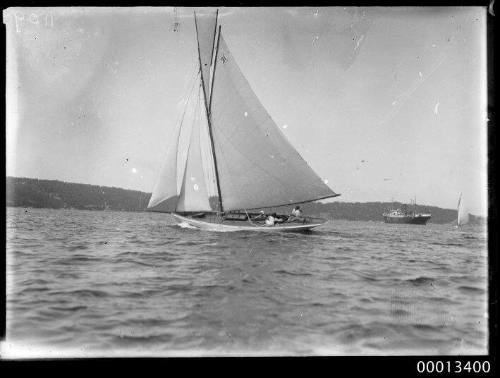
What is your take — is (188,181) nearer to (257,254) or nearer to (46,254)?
(257,254)

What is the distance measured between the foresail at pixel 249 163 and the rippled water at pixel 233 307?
670 centimetres

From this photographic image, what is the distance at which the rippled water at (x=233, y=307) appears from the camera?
4.51 metres

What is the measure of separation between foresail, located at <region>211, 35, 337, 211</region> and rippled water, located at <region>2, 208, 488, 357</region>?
670cm

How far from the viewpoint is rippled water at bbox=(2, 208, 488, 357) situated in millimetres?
4508

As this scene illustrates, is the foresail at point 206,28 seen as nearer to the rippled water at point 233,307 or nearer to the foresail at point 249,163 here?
the rippled water at point 233,307

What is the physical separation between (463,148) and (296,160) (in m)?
6.81

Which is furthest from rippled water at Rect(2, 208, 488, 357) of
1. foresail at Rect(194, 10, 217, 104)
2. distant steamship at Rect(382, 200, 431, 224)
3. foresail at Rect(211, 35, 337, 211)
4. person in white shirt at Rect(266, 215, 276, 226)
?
person in white shirt at Rect(266, 215, 276, 226)

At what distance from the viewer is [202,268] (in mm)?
6938

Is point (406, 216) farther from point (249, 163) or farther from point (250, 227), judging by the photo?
point (249, 163)

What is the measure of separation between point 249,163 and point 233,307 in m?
9.00

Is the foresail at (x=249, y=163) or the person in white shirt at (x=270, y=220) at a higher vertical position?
the foresail at (x=249, y=163)

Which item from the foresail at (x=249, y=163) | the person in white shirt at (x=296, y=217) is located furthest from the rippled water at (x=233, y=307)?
the person in white shirt at (x=296, y=217)

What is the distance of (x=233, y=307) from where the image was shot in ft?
16.6

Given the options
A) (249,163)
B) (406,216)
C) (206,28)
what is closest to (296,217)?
(249,163)
